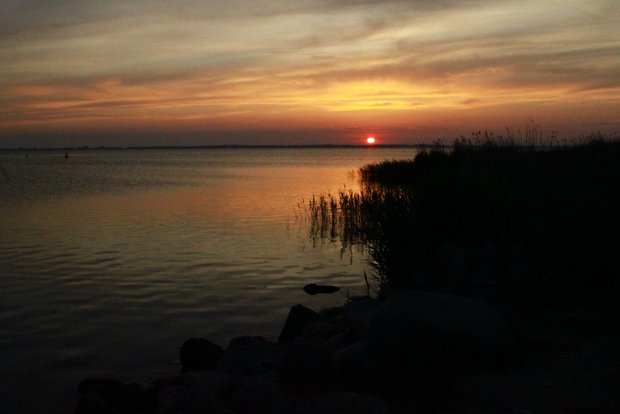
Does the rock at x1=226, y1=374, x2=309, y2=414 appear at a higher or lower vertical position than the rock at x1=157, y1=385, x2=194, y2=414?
higher

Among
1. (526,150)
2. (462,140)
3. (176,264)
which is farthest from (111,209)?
(526,150)

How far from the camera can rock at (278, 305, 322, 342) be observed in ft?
33.5

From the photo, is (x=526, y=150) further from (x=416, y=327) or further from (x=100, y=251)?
(x=416, y=327)

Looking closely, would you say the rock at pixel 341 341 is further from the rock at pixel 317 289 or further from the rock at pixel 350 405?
the rock at pixel 317 289

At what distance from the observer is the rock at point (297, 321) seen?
10.2 m

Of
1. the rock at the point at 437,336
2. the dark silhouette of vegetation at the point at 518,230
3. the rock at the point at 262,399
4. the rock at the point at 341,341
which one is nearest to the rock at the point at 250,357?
the rock at the point at 262,399

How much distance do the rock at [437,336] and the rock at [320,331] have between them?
228cm

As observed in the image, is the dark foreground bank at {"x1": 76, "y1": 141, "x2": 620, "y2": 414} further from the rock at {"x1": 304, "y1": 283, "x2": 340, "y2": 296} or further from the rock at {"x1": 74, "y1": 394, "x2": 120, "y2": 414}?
the rock at {"x1": 304, "y1": 283, "x2": 340, "y2": 296}

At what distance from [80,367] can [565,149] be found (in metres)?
25.6

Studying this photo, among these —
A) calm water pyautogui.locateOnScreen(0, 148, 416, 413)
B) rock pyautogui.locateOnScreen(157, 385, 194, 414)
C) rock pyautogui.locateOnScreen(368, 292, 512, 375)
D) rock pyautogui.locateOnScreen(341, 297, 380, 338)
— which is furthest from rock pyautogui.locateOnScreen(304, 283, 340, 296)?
rock pyautogui.locateOnScreen(368, 292, 512, 375)

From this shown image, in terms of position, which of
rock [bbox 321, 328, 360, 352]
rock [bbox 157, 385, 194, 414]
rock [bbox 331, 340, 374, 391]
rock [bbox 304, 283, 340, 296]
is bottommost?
rock [bbox 304, 283, 340, 296]

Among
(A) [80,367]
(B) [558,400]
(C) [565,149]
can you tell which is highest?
(C) [565,149]

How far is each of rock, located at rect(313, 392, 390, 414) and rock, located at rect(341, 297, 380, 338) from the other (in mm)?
2065

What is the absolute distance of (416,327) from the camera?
23.0 feet
